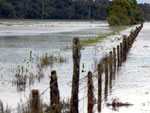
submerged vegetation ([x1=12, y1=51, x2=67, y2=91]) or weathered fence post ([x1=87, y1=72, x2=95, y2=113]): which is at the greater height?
weathered fence post ([x1=87, y1=72, x2=95, y2=113])

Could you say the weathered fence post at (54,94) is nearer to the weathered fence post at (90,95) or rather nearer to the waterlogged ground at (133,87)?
the weathered fence post at (90,95)

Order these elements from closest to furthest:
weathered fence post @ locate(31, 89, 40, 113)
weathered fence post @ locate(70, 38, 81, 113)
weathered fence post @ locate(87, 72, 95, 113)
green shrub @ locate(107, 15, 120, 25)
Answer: weathered fence post @ locate(31, 89, 40, 113)
weathered fence post @ locate(70, 38, 81, 113)
weathered fence post @ locate(87, 72, 95, 113)
green shrub @ locate(107, 15, 120, 25)

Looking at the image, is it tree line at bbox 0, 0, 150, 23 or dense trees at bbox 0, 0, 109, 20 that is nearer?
tree line at bbox 0, 0, 150, 23

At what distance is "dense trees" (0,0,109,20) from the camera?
434ft

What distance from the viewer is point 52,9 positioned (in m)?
152

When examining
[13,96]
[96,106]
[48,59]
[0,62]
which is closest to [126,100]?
[96,106]

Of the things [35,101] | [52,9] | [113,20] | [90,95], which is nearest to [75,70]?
[90,95]

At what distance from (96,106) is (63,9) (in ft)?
480

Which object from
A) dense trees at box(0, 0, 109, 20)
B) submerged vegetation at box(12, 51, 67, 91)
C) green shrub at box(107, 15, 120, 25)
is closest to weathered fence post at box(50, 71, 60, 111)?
submerged vegetation at box(12, 51, 67, 91)

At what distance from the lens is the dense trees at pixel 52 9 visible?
5212 inches

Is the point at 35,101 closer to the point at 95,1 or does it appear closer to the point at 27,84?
the point at 27,84

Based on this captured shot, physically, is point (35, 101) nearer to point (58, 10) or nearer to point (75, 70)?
point (75, 70)

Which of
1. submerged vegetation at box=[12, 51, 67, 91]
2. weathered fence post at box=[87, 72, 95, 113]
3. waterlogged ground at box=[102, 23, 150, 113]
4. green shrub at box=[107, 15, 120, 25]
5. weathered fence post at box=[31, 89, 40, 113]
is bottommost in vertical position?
green shrub at box=[107, 15, 120, 25]

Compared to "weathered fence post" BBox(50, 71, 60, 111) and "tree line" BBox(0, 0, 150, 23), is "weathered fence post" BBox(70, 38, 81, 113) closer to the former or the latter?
"weathered fence post" BBox(50, 71, 60, 111)
